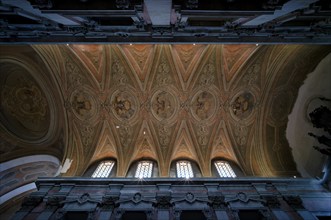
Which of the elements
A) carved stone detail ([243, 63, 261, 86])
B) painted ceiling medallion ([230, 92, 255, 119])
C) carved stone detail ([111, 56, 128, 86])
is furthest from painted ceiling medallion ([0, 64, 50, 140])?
carved stone detail ([243, 63, 261, 86])

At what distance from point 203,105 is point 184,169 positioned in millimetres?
4768

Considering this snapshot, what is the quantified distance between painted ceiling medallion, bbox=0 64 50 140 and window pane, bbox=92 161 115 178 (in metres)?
4.40

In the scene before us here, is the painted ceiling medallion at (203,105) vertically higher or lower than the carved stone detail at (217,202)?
higher

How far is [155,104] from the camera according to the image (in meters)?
13.4

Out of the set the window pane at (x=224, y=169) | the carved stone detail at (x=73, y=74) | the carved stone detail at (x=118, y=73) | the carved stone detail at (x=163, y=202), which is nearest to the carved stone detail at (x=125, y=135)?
the carved stone detail at (x=118, y=73)

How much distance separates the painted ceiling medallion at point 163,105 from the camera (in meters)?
13.4

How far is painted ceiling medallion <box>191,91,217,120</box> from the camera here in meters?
13.3

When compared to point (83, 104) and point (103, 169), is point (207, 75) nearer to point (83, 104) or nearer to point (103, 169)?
point (83, 104)

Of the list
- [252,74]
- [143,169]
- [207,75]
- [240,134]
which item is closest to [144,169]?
[143,169]

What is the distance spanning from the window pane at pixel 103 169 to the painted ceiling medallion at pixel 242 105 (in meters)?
9.62

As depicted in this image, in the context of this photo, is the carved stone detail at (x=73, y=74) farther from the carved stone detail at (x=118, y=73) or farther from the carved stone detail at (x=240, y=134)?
the carved stone detail at (x=240, y=134)

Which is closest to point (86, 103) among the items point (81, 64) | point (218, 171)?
point (81, 64)

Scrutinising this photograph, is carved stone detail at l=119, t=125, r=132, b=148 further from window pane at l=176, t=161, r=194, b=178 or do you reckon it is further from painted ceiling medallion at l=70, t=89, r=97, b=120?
window pane at l=176, t=161, r=194, b=178

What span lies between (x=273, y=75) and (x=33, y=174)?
58.3ft
